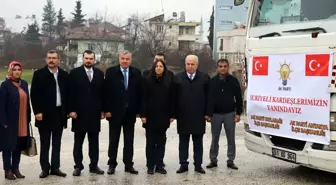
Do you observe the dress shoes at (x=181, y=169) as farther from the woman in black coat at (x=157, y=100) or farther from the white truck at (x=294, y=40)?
the white truck at (x=294, y=40)

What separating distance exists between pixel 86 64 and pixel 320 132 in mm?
3569

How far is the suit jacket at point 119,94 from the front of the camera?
6.79 meters

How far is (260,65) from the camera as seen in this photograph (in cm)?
659

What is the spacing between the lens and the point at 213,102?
7.24 meters

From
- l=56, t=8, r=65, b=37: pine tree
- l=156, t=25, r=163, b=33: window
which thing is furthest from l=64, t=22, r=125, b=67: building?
l=56, t=8, r=65, b=37: pine tree

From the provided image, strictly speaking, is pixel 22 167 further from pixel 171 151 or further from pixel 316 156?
pixel 316 156

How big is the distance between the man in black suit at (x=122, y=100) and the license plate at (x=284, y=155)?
2.23m

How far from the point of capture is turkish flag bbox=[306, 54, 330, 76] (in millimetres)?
5676

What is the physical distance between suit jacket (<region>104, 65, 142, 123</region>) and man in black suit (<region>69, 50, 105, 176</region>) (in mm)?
126

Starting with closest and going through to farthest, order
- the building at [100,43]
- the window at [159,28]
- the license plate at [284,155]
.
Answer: the license plate at [284,155] → the building at [100,43] → the window at [159,28]

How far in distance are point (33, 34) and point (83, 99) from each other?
7340 centimetres

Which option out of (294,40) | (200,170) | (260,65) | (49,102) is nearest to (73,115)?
(49,102)

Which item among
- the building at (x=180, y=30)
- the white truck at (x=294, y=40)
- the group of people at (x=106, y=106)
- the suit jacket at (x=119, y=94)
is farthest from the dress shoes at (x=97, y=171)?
the building at (x=180, y=30)

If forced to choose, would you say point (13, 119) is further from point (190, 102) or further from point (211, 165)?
point (211, 165)
